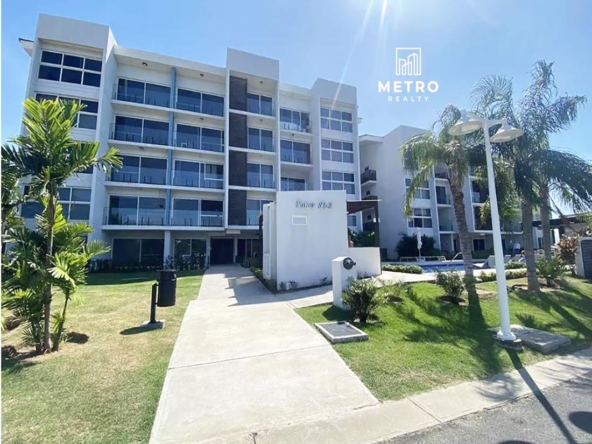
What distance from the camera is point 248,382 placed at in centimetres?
389

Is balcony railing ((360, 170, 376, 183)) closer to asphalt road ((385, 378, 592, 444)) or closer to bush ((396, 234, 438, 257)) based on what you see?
bush ((396, 234, 438, 257))

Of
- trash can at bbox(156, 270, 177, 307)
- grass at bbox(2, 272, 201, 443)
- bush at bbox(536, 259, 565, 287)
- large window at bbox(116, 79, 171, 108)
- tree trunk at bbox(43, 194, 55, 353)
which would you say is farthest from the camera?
large window at bbox(116, 79, 171, 108)

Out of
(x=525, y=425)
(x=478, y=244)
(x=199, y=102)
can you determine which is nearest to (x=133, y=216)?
(x=199, y=102)

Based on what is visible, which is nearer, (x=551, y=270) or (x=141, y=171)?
(x=551, y=270)

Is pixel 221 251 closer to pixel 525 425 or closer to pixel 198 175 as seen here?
pixel 198 175

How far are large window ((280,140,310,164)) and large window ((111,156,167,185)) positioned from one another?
10401mm

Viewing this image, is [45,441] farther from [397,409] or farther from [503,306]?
[503,306]

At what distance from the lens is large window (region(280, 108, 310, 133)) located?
26.2 metres

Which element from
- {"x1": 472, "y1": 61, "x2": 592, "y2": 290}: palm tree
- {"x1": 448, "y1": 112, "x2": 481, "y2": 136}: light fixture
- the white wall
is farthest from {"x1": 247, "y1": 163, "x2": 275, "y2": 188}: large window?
{"x1": 448, "y1": 112, "x2": 481, "y2": 136}: light fixture

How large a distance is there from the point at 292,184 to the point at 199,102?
1071 cm

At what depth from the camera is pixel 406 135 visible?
1166 inches

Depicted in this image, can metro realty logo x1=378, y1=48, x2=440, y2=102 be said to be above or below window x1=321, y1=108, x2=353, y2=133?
below

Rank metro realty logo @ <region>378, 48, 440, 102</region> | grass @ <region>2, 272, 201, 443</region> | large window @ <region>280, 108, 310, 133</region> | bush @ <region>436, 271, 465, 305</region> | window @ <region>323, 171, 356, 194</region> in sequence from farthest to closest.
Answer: window @ <region>323, 171, 356, 194</region>
large window @ <region>280, 108, 310, 133</region>
metro realty logo @ <region>378, 48, 440, 102</region>
bush @ <region>436, 271, 465, 305</region>
grass @ <region>2, 272, 201, 443</region>

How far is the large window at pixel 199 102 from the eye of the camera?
23.5m
